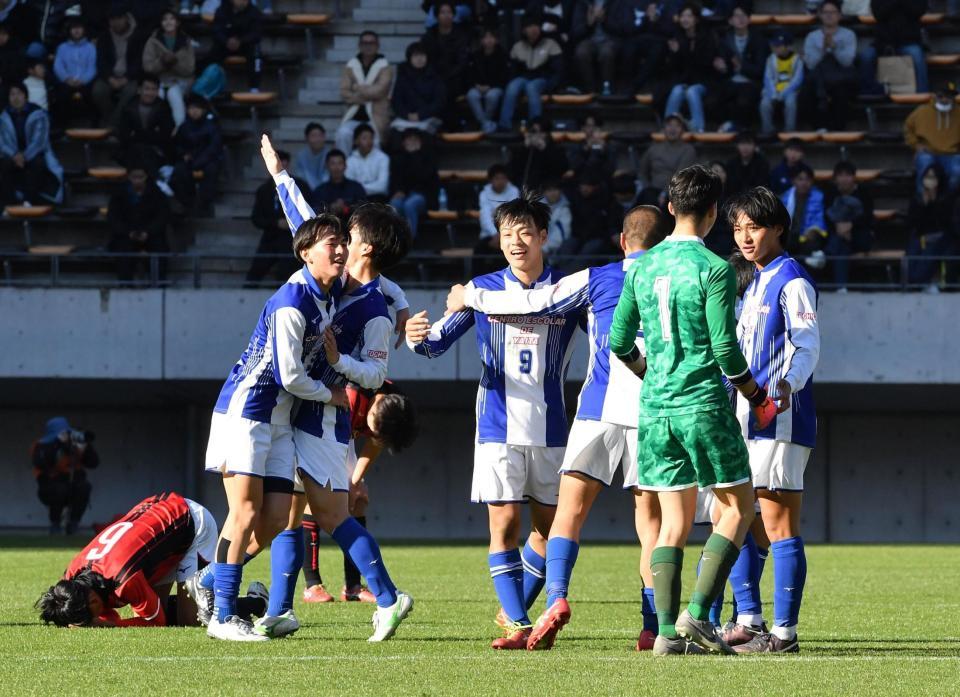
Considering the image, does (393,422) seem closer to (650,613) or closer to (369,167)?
(650,613)

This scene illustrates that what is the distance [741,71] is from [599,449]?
49.4ft

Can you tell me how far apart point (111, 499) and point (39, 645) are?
1482cm

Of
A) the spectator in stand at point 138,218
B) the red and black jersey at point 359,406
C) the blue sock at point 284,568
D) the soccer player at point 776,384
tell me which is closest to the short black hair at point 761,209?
the soccer player at point 776,384

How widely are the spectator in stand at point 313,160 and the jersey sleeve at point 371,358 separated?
13047mm

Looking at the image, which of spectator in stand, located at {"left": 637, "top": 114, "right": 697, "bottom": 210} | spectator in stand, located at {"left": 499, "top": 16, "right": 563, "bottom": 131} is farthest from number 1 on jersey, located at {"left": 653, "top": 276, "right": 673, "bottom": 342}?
spectator in stand, located at {"left": 499, "top": 16, "right": 563, "bottom": 131}

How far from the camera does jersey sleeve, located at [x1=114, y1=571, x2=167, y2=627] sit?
7.37m

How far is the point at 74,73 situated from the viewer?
2156 centimetres

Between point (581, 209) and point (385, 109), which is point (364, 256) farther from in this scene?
point (385, 109)

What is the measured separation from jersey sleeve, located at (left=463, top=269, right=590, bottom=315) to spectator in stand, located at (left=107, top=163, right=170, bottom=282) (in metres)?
12.9

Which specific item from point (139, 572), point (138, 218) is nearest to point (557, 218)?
point (138, 218)

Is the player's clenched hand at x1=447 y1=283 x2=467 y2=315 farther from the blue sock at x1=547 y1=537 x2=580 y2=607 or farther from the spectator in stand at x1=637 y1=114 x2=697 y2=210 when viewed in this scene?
the spectator in stand at x1=637 y1=114 x2=697 y2=210

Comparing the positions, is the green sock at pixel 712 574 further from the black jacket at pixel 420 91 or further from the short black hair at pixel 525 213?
the black jacket at pixel 420 91

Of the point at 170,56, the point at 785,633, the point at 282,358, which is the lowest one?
the point at 785,633

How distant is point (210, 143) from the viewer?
2036 centimetres
